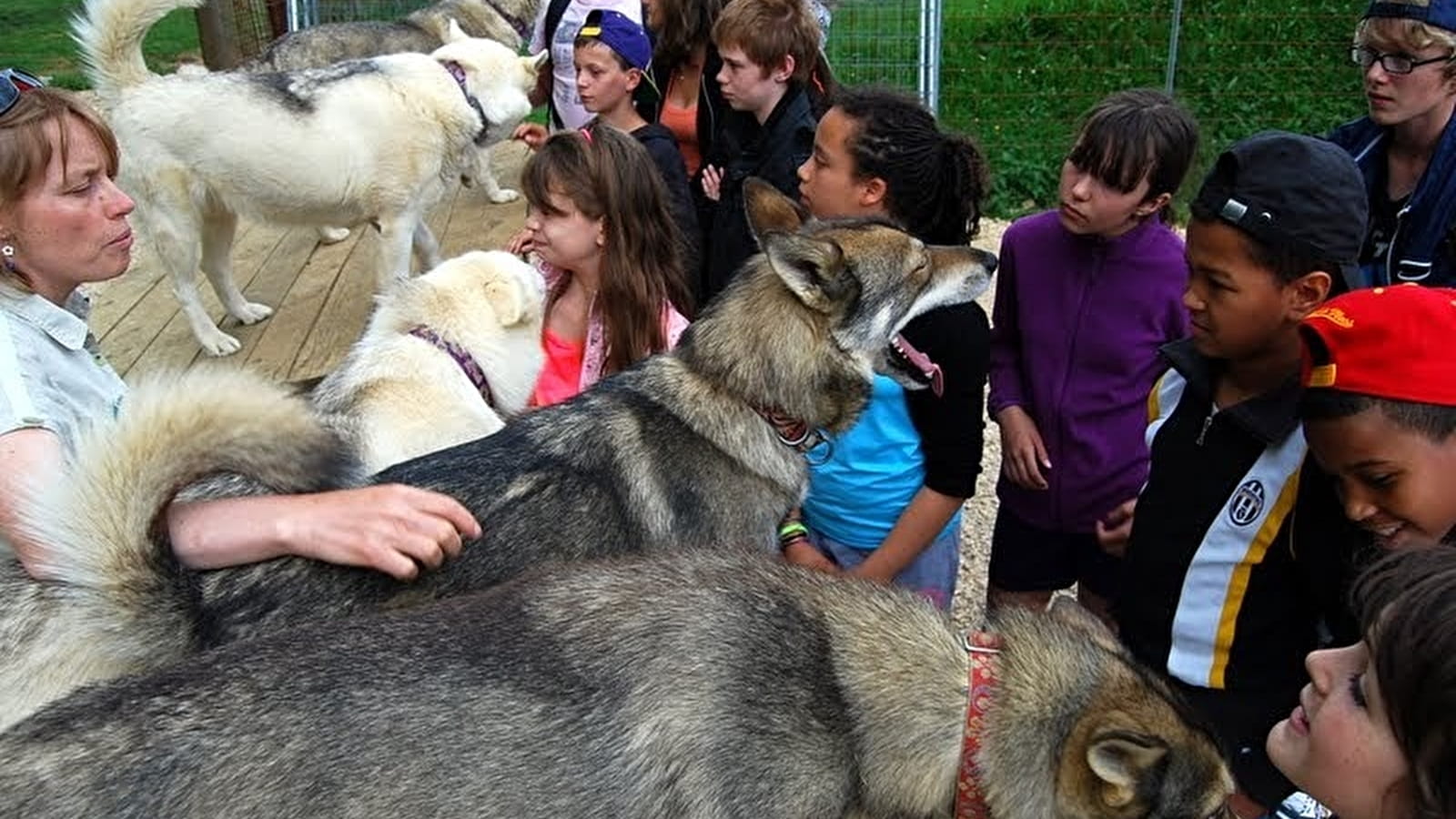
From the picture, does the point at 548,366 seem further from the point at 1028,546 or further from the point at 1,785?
the point at 1,785

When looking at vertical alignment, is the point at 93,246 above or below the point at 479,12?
above

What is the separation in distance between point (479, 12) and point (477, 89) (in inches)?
133

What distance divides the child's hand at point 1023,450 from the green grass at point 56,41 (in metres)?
14.9

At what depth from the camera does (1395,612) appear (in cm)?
141

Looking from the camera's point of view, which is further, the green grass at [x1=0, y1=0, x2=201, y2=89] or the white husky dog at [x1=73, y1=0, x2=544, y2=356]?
the green grass at [x1=0, y1=0, x2=201, y2=89]

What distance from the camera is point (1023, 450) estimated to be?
3355mm

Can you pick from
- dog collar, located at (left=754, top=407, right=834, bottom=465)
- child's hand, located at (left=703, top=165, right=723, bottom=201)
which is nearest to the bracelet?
dog collar, located at (left=754, top=407, right=834, bottom=465)

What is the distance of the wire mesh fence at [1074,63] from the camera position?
9.73m

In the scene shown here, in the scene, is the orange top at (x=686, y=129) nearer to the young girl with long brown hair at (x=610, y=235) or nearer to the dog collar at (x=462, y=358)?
the young girl with long brown hair at (x=610, y=235)

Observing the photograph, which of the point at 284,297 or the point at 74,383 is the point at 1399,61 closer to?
the point at 74,383

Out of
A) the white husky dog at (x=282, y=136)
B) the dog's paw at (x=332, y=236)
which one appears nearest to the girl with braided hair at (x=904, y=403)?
the white husky dog at (x=282, y=136)

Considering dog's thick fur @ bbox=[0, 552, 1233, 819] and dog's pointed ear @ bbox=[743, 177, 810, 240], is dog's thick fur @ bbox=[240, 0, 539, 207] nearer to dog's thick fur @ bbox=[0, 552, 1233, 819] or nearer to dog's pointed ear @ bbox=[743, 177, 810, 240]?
dog's pointed ear @ bbox=[743, 177, 810, 240]

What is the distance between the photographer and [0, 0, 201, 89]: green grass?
15469mm

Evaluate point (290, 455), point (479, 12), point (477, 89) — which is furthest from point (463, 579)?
point (479, 12)
